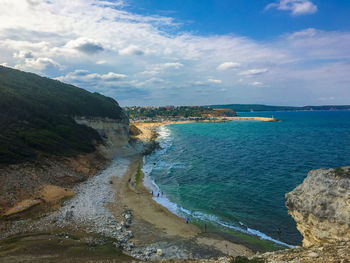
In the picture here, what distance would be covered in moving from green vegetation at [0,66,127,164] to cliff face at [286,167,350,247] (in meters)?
33.6

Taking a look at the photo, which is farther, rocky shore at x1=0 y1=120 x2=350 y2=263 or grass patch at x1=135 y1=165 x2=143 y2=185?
grass patch at x1=135 y1=165 x2=143 y2=185

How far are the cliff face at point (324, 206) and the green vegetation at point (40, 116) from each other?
33.6 meters

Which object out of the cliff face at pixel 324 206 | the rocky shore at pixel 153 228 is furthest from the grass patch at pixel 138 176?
the cliff face at pixel 324 206

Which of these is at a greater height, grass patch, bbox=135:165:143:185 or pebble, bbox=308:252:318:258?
pebble, bbox=308:252:318:258

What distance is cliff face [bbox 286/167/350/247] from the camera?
12602 mm

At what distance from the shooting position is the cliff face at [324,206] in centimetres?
1260

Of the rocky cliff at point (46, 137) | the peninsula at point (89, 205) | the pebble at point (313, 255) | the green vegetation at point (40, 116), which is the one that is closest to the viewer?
the pebble at point (313, 255)

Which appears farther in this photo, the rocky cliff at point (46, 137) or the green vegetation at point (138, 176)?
the green vegetation at point (138, 176)

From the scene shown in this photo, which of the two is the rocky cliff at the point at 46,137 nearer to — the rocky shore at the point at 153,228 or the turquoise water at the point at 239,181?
the rocky shore at the point at 153,228

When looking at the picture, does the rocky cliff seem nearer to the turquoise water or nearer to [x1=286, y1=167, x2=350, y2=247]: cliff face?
the turquoise water

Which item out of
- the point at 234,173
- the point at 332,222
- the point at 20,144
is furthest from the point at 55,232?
the point at 234,173

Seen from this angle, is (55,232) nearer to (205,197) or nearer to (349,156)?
(205,197)

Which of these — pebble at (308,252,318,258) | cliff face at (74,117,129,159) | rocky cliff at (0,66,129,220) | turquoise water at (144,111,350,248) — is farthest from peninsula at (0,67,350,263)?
turquoise water at (144,111,350,248)

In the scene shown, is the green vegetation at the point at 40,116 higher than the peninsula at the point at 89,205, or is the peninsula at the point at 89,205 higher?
the green vegetation at the point at 40,116
